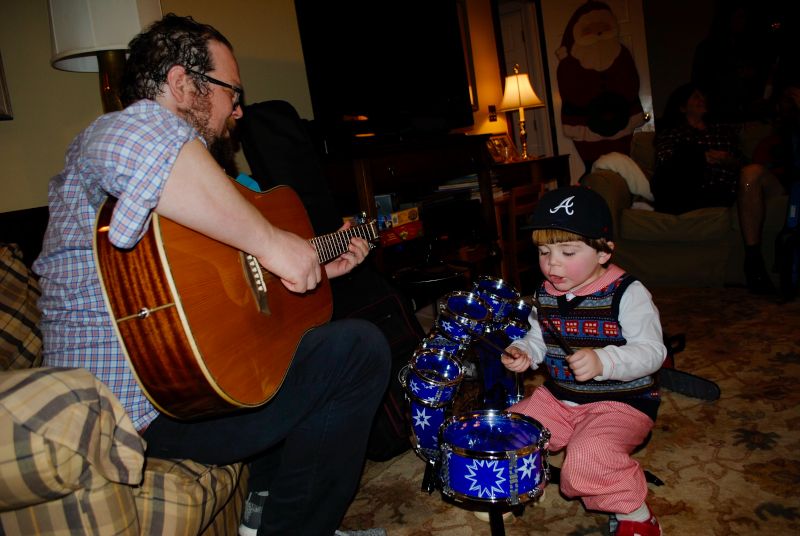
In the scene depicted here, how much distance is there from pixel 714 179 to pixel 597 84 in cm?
217

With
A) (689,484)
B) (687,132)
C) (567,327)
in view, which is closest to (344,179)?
(567,327)

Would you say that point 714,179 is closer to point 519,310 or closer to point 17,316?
point 519,310

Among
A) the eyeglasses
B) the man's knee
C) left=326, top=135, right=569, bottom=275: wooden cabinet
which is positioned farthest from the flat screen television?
the man's knee

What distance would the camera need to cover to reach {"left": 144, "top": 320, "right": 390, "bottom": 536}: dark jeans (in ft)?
3.75

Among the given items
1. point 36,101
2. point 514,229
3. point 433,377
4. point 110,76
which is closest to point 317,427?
point 433,377

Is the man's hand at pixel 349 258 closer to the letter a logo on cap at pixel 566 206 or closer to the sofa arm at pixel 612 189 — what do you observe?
the letter a logo on cap at pixel 566 206

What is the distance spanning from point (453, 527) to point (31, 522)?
94 centimetres

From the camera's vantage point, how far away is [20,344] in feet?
4.23

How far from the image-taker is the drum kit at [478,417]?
1102mm

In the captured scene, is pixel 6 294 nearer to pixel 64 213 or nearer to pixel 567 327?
pixel 64 213

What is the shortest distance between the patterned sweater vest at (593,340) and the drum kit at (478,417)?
0.12 meters

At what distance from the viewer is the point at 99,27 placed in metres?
1.59

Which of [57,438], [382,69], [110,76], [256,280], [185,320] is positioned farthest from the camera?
[382,69]

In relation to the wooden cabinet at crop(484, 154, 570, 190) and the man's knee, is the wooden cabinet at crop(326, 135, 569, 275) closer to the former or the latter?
the wooden cabinet at crop(484, 154, 570, 190)
